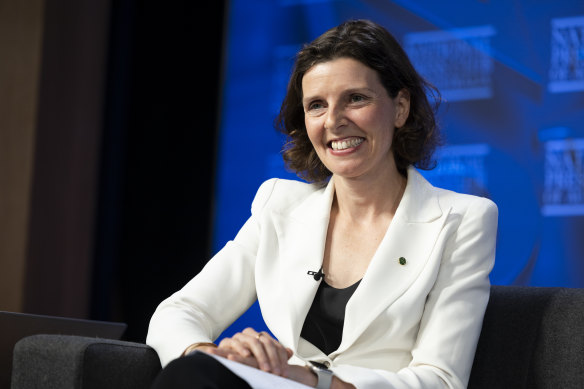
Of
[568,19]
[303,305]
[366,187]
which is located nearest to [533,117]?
[568,19]

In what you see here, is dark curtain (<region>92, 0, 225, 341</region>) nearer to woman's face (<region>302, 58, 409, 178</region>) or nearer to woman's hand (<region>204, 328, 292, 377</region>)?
woman's face (<region>302, 58, 409, 178</region>)

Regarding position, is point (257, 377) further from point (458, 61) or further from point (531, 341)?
point (458, 61)

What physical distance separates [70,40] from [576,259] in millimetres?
3024

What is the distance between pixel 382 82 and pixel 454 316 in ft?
2.02

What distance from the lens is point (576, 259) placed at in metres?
3.53

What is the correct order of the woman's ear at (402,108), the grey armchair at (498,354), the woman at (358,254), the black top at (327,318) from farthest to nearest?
the woman's ear at (402,108) → the black top at (327,318) → the woman at (358,254) → the grey armchair at (498,354)

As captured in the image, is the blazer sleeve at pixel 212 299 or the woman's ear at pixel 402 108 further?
the woman's ear at pixel 402 108

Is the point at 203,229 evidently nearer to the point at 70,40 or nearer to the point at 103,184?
the point at 103,184

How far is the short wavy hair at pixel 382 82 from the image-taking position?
6.42 feet

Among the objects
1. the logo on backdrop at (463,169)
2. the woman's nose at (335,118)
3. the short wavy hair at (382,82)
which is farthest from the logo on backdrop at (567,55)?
the woman's nose at (335,118)

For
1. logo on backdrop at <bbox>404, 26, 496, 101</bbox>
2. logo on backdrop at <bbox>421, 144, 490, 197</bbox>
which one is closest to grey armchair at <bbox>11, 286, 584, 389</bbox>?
logo on backdrop at <bbox>421, 144, 490, 197</bbox>

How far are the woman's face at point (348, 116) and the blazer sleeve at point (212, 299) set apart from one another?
264 millimetres

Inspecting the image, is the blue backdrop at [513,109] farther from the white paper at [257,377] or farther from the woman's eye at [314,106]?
the white paper at [257,377]

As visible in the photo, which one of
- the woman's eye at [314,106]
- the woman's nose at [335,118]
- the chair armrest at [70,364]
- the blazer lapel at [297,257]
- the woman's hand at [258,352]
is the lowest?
the chair armrest at [70,364]
